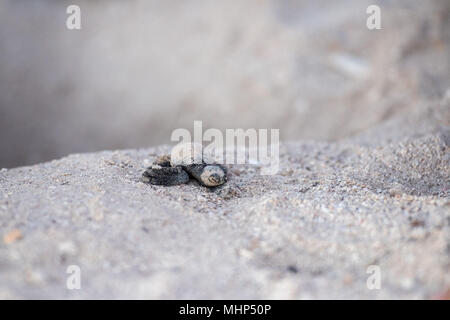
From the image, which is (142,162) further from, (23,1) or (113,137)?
(23,1)

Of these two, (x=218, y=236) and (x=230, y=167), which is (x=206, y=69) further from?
(x=218, y=236)

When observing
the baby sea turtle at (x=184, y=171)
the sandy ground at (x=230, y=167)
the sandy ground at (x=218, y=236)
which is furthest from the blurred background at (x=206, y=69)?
the sandy ground at (x=218, y=236)

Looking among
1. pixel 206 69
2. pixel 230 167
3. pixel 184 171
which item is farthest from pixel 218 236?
pixel 206 69

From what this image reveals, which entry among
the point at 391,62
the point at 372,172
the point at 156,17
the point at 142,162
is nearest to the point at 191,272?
the point at 142,162

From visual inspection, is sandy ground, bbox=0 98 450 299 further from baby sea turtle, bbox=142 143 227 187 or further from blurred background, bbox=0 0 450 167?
blurred background, bbox=0 0 450 167

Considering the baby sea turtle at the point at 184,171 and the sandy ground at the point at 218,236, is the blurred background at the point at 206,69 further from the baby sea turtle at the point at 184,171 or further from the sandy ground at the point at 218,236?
the sandy ground at the point at 218,236
